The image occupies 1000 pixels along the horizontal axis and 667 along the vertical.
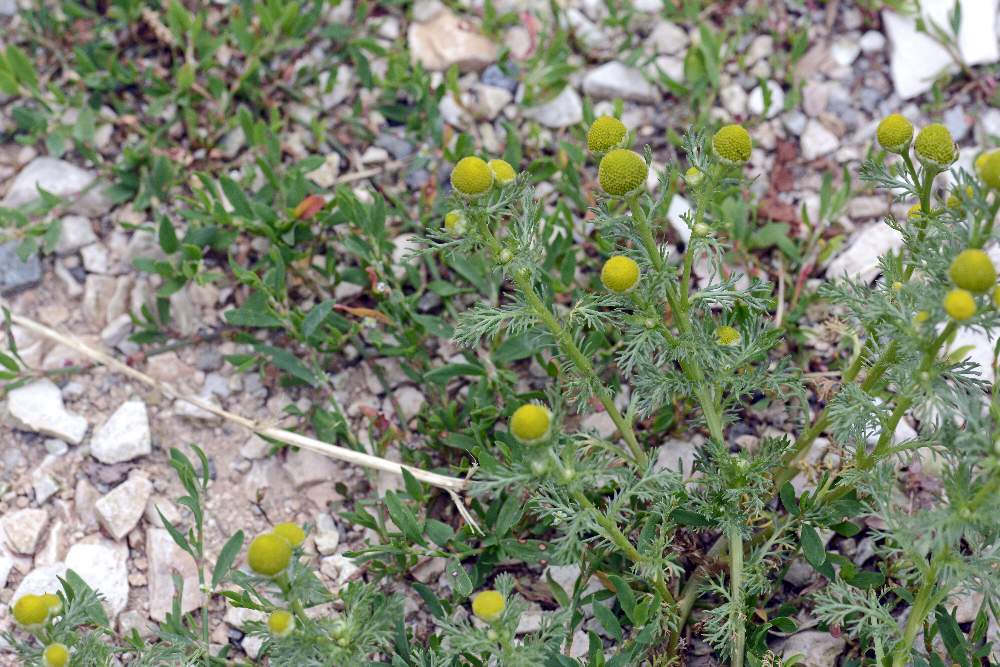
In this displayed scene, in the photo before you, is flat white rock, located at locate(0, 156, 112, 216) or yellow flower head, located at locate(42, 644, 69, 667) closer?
yellow flower head, located at locate(42, 644, 69, 667)

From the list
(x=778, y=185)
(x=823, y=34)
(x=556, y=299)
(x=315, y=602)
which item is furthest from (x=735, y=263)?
(x=315, y=602)

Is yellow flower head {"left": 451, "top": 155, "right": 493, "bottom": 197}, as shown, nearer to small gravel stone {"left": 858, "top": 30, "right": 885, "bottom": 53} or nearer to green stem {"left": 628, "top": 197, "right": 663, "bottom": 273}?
green stem {"left": 628, "top": 197, "right": 663, "bottom": 273}

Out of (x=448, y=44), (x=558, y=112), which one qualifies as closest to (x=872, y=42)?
(x=558, y=112)

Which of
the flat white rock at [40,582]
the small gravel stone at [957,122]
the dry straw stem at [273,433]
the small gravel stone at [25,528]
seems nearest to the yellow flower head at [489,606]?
the dry straw stem at [273,433]

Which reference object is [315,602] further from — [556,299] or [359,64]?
[359,64]

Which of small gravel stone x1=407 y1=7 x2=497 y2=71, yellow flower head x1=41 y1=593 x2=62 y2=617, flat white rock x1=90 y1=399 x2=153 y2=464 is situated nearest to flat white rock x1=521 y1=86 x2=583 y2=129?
small gravel stone x1=407 y1=7 x2=497 y2=71

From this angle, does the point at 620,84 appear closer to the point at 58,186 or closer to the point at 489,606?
the point at 58,186
